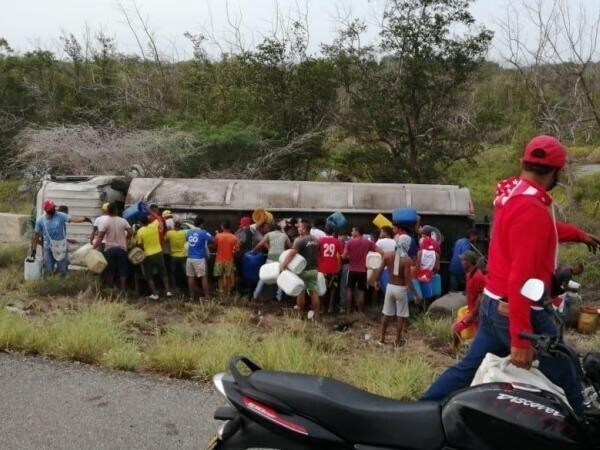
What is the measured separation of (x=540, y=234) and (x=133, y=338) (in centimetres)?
518

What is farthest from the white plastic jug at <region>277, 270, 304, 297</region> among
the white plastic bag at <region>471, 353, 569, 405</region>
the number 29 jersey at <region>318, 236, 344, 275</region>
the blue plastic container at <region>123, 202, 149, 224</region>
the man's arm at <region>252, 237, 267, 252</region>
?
the white plastic bag at <region>471, 353, 569, 405</region>

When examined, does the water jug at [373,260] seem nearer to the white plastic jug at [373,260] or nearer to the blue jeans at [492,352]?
the white plastic jug at [373,260]

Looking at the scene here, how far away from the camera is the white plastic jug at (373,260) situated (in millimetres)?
10117

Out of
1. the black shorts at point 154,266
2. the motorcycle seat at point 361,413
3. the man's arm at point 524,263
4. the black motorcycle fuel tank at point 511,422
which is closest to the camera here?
the black motorcycle fuel tank at point 511,422

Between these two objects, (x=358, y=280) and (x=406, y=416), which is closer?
(x=406, y=416)

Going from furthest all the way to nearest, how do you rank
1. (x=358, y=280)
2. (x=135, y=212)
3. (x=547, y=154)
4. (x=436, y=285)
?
(x=135, y=212)
(x=436, y=285)
(x=358, y=280)
(x=547, y=154)

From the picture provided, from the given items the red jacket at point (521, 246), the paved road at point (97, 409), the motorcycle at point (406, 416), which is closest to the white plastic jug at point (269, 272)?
the paved road at point (97, 409)

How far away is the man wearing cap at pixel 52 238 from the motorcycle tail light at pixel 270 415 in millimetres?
9559

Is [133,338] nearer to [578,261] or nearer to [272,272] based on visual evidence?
[272,272]

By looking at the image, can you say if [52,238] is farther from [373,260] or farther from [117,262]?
[373,260]

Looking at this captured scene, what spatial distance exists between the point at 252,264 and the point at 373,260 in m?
2.41

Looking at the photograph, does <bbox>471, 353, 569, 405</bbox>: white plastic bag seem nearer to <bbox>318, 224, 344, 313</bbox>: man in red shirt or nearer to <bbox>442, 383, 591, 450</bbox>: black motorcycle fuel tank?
<bbox>442, 383, 591, 450</bbox>: black motorcycle fuel tank

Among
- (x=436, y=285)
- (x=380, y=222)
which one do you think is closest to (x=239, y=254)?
(x=380, y=222)

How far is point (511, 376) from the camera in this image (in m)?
2.93
